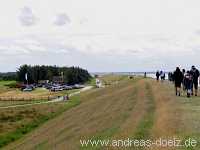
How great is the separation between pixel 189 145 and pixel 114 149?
239 cm

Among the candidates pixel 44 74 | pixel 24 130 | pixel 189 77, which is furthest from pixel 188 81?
pixel 44 74

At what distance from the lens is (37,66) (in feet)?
597

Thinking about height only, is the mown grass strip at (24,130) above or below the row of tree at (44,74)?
below

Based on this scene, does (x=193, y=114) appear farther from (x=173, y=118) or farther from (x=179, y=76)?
(x=179, y=76)

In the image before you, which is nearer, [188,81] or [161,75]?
[188,81]

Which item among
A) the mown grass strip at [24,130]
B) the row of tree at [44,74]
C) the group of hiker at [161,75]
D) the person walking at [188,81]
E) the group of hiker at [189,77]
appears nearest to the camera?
the person walking at [188,81]

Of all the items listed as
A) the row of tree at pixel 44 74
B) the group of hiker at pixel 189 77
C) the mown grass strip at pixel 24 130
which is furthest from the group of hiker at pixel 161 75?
the row of tree at pixel 44 74

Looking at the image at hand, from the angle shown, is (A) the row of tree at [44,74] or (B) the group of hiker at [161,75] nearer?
(B) the group of hiker at [161,75]

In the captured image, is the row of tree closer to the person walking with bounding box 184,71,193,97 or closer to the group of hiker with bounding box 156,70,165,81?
the group of hiker with bounding box 156,70,165,81

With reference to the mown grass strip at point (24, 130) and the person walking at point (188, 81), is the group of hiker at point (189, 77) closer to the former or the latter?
the person walking at point (188, 81)

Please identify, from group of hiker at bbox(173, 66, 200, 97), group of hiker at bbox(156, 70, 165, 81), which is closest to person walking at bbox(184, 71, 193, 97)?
group of hiker at bbox(173, 66, 200, 97)

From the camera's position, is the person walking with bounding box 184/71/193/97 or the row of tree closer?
the person walking with bounding box 184/71/193/97

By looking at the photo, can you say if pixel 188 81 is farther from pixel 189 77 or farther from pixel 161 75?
pixel 161 75

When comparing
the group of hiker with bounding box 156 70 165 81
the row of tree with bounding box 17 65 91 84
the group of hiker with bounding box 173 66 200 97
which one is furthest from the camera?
the row of tree with bounding box 17 65 91 84
